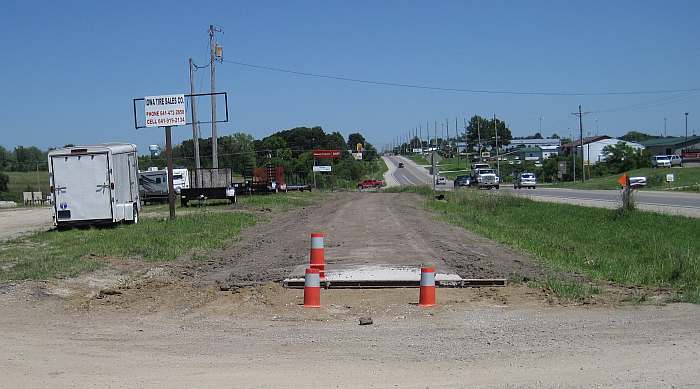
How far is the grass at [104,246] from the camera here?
13531mm

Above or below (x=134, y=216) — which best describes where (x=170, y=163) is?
above

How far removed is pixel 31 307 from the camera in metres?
10.3

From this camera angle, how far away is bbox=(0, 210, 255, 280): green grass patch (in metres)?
13.5

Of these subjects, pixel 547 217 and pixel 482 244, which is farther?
pixel 547 217

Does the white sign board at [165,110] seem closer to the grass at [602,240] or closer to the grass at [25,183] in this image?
the grass at [602,240]

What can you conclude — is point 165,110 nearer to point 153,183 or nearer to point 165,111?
point 165,111

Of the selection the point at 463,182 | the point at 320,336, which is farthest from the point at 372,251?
the point at 463,182

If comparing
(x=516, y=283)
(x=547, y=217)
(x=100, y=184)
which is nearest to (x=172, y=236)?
(x=100, y=184)

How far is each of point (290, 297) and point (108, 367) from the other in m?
4.00

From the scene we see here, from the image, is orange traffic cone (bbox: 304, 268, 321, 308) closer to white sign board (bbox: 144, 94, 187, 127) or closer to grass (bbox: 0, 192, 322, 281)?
grass (bbox: 0, 192, 322, 281)

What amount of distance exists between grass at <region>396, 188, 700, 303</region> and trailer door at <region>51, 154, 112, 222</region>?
1208cm

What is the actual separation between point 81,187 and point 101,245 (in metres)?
6.21

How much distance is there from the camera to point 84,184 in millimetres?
22750

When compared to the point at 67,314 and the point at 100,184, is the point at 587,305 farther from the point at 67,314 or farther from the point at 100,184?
the point at 100,184
